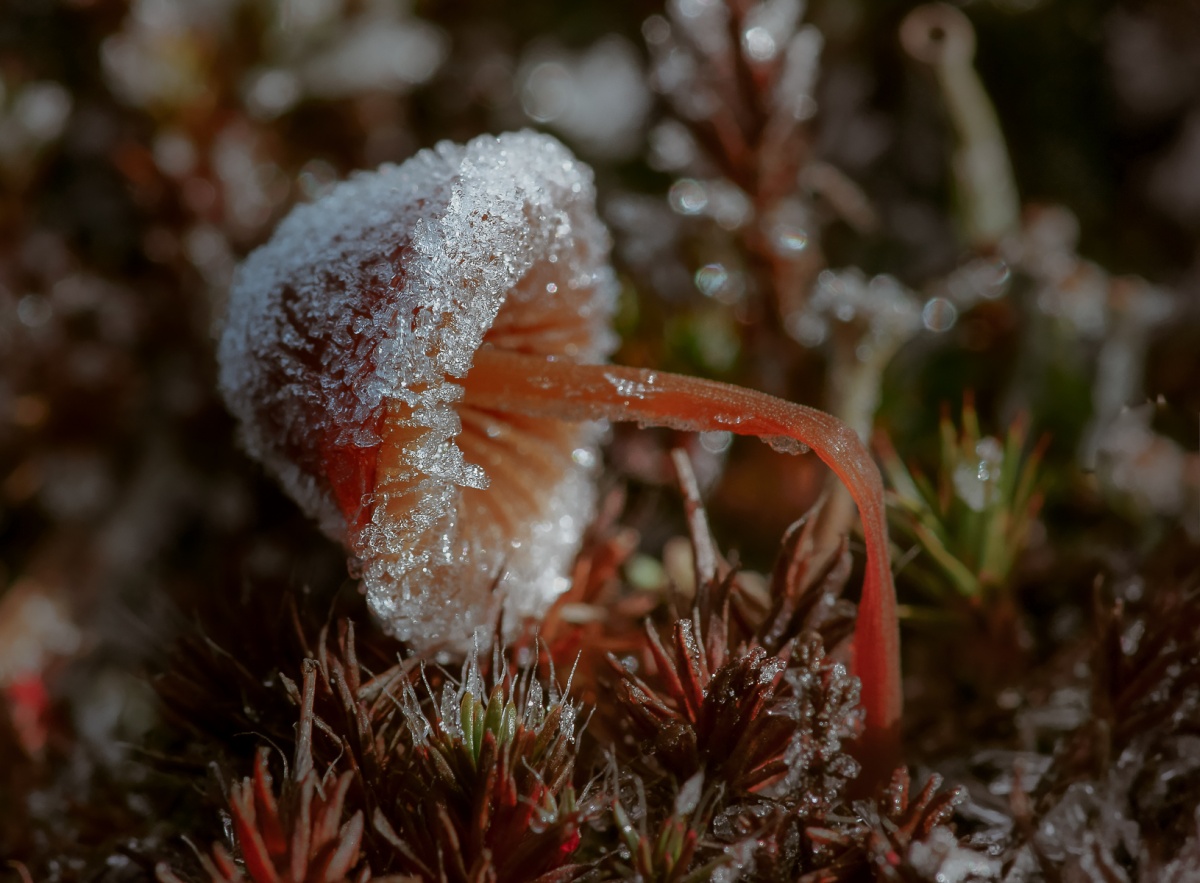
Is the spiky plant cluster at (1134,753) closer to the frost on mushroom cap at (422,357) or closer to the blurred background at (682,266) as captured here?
the blurred background at (682,266)

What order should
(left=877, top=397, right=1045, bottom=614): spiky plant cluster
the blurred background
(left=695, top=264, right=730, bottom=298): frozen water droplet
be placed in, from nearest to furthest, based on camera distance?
(left=877, top=397, right=1045, bottom=614): spiky plant cluster < the blurred background < (left=695, top=264, right=730, bottom=298): frozen water droplet

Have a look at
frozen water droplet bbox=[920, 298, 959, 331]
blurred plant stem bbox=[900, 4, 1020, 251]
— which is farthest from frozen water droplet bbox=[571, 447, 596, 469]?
blurred plant stem bbox=[900, 4, 1020, 251]

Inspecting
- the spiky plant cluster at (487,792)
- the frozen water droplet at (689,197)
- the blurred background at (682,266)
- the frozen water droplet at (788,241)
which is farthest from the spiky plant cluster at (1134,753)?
the frozen water droplet at (689,197)

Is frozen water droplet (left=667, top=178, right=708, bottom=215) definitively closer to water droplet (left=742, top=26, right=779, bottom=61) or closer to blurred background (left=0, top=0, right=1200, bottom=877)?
blurred background (left=0, top=0, right=1200, bottom=877)

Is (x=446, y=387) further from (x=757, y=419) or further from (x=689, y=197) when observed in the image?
(x=689, y=197)

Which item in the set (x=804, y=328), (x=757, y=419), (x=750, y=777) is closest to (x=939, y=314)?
(x=804, y=328)

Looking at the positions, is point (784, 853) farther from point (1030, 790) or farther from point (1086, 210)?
point (1086, 210)
